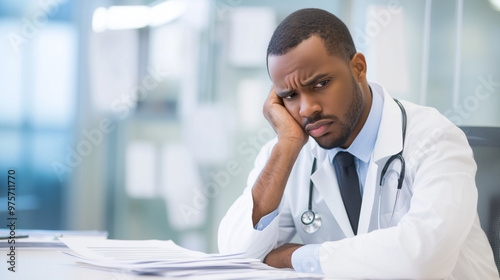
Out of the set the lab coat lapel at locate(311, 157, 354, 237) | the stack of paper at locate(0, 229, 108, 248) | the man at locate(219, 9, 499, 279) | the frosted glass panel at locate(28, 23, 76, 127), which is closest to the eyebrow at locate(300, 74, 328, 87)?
the man at locate(219, 9, 499, 279)

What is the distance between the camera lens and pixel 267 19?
321cm

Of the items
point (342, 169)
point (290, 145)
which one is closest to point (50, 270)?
point (290, 145)

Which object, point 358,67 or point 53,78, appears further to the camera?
point 53,78

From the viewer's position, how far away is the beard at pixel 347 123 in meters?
1.27

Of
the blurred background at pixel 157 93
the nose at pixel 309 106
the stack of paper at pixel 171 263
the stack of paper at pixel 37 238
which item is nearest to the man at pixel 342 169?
the nose at pixel 309 106

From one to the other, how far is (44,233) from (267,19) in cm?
220

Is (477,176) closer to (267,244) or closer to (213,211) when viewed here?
(267,244)

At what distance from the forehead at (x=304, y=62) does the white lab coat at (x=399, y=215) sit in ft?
0.69

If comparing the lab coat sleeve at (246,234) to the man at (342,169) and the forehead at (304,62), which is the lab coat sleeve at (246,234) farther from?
the forehead at (304,62)

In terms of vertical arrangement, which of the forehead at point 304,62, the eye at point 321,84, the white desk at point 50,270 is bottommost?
the white desk at point 50,270

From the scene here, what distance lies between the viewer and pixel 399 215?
121cm

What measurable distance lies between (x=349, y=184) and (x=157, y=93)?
6.83 feet

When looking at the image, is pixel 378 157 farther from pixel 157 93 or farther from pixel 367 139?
pixel 157 93

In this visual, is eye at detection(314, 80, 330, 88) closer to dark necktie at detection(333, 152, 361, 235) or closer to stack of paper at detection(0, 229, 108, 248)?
dark necktie at detection(333, 152, 361, 235)
